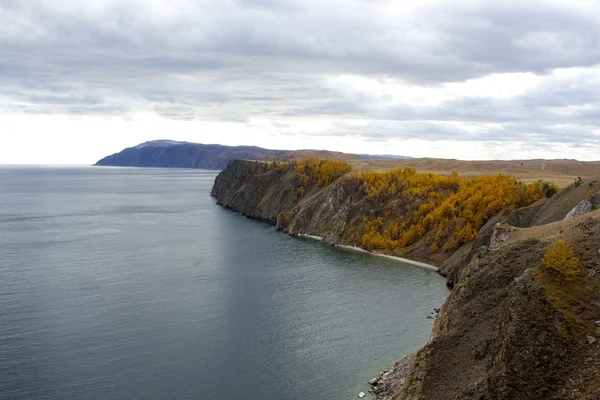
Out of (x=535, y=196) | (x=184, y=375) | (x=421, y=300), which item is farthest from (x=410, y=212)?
(x=184, y=375)

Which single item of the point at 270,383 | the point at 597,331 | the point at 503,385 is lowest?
the point at 270,383

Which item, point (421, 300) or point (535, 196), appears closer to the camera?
point (421, 300)

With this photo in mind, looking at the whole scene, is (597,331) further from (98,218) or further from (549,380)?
(98,218)

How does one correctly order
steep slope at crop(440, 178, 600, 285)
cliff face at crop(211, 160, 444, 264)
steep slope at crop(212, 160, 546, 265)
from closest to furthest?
1. steep slope at crop(440, 178, 600, 285)
2. steep slope at crop(212, 160, 546, 265)
3. cliff face at crop(211, 160, 444, 264)

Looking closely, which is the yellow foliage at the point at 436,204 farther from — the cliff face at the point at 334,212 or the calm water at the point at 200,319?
the calm water at the point at 200,319

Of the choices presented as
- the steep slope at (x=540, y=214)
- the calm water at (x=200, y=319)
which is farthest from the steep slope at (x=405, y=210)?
the calm water at (x=200, y=319)

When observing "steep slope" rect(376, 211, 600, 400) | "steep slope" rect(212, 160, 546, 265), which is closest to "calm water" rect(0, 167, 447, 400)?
"steep slope" rect(212, 160, 546, 265)

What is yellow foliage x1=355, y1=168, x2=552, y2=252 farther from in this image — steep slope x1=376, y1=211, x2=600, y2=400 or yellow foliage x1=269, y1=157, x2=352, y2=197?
steep slope x1=376, y1=211, x2=600, y2=400
